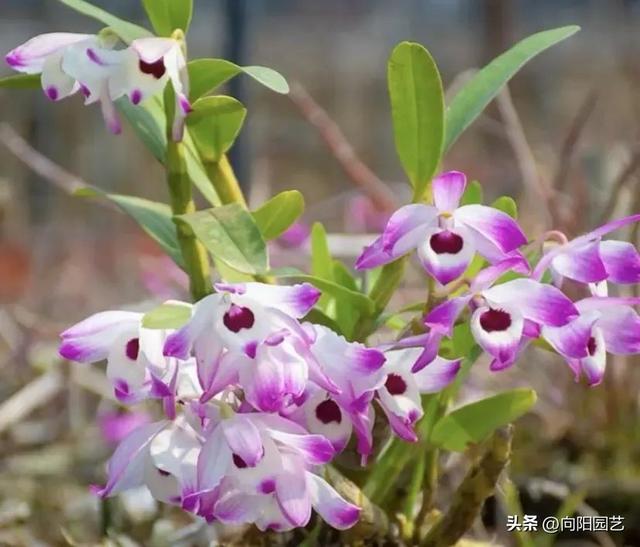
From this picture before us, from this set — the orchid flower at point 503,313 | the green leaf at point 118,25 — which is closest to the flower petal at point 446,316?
the orchid flower at point 503,313

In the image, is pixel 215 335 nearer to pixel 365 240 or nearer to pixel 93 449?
pixel 365 240

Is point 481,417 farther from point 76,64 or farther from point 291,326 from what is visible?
point 76,64

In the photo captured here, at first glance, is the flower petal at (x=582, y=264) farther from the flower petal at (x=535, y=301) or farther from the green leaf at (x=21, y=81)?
the green leaf at (x=21, y=81)

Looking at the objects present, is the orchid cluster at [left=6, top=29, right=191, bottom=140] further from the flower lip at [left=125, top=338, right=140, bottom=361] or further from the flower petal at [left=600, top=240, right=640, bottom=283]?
the flower petal at [left=600, top=240, right=640, bottom=283]

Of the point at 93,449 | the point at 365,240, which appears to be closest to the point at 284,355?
the point at 365,240

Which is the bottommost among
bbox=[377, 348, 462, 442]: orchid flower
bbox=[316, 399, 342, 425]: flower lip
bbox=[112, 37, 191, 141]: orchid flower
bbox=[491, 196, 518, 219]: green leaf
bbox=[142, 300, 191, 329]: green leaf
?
bbox=[316, 399, 342, 425]: flower lip

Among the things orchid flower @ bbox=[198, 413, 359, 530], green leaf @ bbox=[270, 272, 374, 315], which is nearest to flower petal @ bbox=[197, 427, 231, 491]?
orchid flower @ bbox=[198, 413, 359, 530]

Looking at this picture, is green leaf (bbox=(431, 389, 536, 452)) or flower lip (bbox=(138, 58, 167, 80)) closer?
flower lip (bbox=(138, 58, 167, 80))
